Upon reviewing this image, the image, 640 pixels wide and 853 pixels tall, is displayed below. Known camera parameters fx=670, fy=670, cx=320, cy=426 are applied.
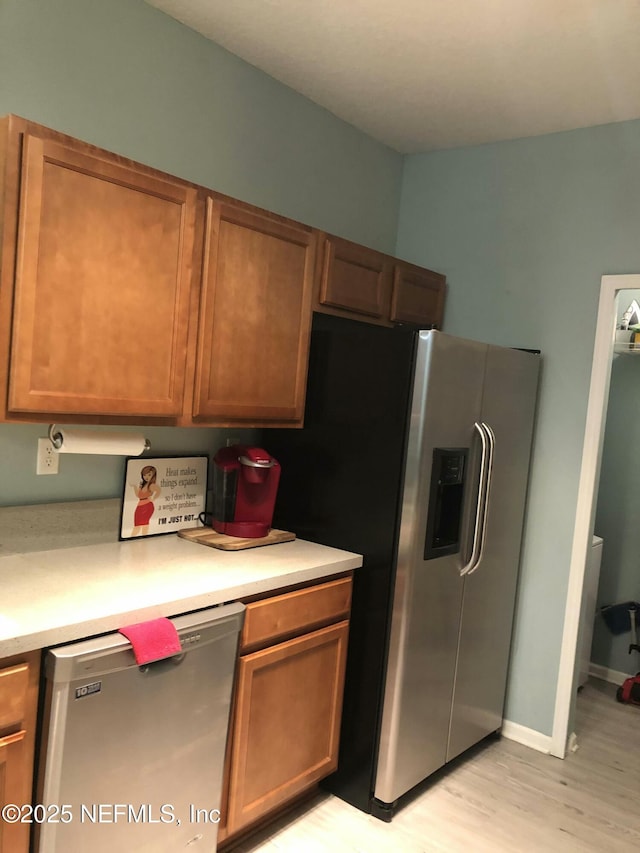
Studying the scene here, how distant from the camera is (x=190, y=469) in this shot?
2.50 meters

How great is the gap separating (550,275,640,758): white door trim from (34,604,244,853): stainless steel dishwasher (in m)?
1.65

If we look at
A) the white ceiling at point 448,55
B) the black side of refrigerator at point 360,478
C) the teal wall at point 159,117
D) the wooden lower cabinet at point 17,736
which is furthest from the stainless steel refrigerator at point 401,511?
the wooden lower cabinet at point 17,736

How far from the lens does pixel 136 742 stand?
166cm

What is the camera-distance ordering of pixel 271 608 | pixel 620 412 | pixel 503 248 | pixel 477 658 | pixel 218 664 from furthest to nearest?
pixel 620 412
pixel 503 248
pixel 477 658
pixel 271 608
pixel 218 664

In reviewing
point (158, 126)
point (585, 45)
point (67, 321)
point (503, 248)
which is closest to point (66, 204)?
point (67, 321)

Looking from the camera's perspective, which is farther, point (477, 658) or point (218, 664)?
point (477, 658)

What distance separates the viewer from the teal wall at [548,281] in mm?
2826

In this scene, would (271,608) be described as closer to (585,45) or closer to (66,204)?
(66,204)

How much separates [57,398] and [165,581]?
0.58 m

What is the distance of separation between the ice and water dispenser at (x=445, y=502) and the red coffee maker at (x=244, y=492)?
0.57 meters

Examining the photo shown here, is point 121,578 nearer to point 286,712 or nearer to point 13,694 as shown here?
point 13,694

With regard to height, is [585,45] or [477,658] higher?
[585,45]

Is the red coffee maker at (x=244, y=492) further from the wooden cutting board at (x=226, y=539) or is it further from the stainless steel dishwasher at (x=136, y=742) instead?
the stainless steel dishwasher at (x=136, y=742)

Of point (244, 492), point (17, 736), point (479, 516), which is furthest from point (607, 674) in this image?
point (17, 736)
